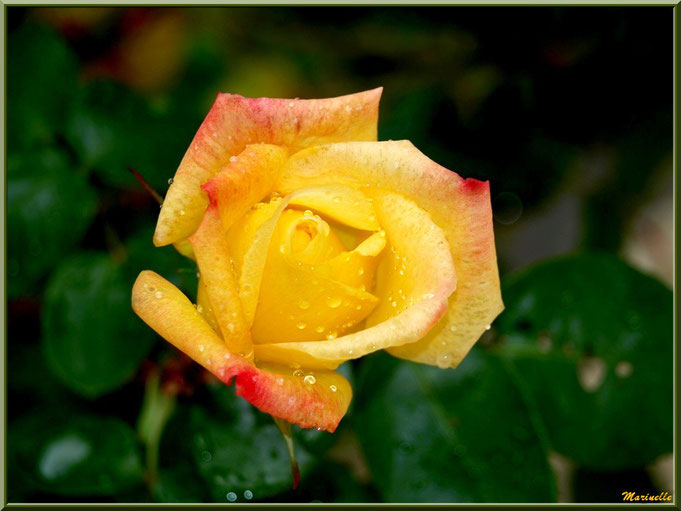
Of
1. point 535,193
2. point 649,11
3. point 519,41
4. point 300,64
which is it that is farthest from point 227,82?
point 649,11

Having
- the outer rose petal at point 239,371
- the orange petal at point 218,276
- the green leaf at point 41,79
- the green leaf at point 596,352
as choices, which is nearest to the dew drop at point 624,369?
the green leaf at point 596,352

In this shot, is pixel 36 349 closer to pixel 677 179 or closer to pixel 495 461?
pixel 495 461

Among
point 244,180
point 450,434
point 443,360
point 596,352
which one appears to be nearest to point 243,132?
point 244,180

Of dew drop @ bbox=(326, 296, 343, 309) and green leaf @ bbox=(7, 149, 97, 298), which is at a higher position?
dew drop @ bbox=(326, 296, 343, 309)

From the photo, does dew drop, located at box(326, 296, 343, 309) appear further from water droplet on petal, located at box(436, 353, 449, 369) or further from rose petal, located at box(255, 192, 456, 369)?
water droplet on petal, located at box(436, 353, 449, 369)

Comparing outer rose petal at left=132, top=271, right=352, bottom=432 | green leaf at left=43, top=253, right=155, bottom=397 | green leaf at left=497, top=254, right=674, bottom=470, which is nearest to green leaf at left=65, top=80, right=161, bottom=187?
green leaf at left=43, top=253, right=155, bottom=397
